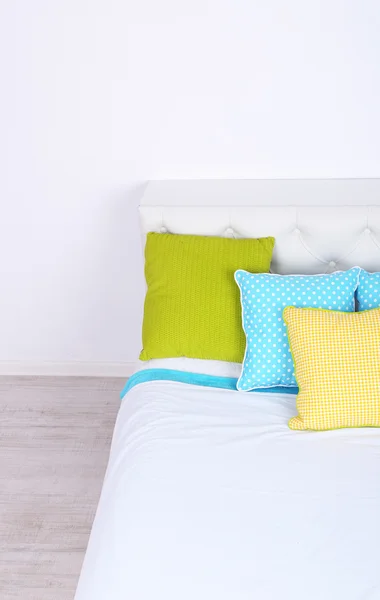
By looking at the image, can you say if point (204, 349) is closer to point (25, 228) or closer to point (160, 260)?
point (160, 260)

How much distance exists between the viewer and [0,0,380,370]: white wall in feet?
7.62

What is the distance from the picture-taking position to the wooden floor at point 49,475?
6.98 feet

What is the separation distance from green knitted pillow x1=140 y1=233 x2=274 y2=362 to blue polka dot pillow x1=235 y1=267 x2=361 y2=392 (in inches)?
3.1

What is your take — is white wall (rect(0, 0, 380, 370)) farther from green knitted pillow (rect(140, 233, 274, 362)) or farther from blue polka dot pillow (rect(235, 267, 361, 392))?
blue polka dot pillow (rect(235, 267, 361, 392))

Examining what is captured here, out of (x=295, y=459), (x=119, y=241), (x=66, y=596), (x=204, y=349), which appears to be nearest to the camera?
(x=295, y=459)

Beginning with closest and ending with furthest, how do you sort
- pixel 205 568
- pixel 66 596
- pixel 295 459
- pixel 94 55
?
pixel 205 568 < pixel 295 459 < pixel 66 596 < pixel 94 55

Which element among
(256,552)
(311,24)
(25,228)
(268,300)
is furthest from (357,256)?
(25,228)

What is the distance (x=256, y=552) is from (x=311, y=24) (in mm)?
1678

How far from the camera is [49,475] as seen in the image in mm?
Result: 2482

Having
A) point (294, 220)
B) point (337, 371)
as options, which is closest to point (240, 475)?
point (337, 371)

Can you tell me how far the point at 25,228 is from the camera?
8.94ft

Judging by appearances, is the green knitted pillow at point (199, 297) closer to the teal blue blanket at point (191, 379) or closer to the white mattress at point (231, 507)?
the teal blue blanket at point (191, 379)

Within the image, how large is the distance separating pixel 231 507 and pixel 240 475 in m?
0.12

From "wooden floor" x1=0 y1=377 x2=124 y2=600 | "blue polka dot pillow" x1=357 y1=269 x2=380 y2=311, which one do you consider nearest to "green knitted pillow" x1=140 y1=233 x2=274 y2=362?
"blue polka dot pillow" x1=357 y1=269 x2=380 y2=311
